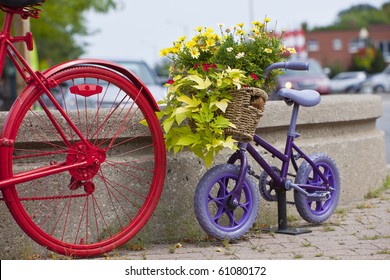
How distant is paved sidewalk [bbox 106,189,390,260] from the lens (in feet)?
16.7

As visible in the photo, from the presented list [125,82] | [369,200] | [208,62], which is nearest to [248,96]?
[208,62]

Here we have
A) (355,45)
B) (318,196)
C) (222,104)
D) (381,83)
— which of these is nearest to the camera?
(222,104)

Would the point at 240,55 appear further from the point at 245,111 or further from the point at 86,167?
the point at 86,167

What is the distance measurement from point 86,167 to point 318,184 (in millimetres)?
1790

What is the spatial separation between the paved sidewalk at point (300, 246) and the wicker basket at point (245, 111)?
27.0 inches

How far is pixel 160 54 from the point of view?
17.5ft

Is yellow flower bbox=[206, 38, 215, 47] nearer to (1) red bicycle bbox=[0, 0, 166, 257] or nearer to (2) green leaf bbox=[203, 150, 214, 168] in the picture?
(1) red bicycle bbox=[0, 0, 166, 257]

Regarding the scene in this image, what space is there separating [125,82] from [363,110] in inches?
Result: 115

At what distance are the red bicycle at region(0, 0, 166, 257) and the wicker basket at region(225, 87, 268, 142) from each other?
468mm

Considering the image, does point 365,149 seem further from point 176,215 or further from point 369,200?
point 176,215

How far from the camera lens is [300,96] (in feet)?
19.0

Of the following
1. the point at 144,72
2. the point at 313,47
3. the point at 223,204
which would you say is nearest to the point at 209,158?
the point at 223,204

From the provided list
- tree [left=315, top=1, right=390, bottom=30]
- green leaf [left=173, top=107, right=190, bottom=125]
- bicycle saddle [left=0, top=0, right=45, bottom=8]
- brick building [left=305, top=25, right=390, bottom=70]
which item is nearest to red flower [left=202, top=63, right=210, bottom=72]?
green leaf [left=173, top=107, right=190, bottom=125]
